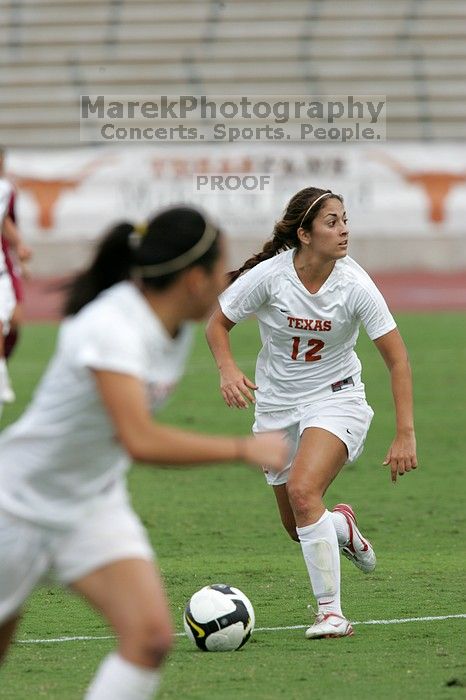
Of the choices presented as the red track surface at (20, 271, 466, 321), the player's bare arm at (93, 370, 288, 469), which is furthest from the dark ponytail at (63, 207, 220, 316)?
the red track surface at (20, 271, 466, 321)

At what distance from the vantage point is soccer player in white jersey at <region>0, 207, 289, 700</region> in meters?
3.88

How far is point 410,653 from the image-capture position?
5.88 meters

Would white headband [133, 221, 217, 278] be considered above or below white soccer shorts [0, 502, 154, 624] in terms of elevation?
above

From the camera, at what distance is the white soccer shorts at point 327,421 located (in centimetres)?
658

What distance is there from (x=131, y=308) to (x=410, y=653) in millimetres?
2548

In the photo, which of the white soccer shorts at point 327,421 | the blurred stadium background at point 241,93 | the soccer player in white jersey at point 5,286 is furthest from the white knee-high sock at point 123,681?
the blurred stadium background at point 241,93

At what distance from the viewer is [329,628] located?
620cm

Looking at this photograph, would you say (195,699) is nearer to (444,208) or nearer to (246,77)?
(444,208)

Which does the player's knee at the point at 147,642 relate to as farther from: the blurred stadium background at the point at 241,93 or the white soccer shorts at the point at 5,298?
the blurred stadium background at the point at 241,93

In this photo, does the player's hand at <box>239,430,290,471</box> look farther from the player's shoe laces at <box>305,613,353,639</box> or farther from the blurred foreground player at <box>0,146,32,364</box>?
the blurred foreground player at <box>0,146,32,364</box>

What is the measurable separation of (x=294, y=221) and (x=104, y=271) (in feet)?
8.86

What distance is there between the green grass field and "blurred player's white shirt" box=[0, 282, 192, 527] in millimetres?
1407

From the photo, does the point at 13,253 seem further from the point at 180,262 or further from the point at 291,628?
the point at 180,262

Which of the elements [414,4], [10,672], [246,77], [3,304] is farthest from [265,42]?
[10,672]
